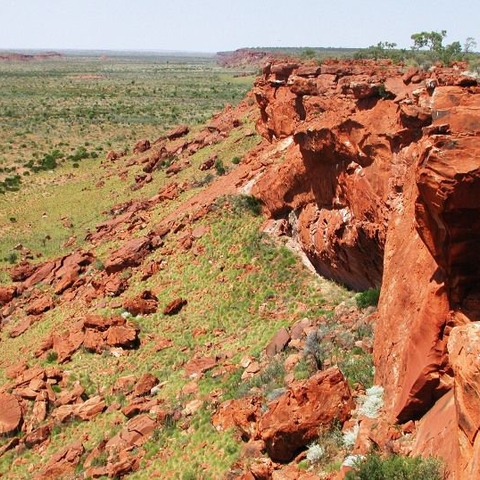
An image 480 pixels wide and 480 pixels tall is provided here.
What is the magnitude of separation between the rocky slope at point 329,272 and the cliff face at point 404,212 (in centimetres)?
4

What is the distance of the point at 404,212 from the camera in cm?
1506

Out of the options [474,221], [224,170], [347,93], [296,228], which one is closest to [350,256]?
[296,228]

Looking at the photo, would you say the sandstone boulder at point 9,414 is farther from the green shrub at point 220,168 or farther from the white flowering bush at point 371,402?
the green shrub at point 220,168

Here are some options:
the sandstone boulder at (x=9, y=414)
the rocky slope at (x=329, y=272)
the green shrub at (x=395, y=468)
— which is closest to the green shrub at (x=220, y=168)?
the rocky slope at (x=329, y=272)

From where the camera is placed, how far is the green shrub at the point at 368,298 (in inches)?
770

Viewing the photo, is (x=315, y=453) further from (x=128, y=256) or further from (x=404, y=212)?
(x=128, y=256)

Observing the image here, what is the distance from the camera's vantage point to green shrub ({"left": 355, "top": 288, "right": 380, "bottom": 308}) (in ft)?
64.2

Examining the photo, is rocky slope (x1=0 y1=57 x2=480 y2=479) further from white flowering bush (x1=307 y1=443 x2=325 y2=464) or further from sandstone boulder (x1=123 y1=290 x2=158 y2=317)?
white flowering bush (x1=307 y1=443 x2=325 y2=464)

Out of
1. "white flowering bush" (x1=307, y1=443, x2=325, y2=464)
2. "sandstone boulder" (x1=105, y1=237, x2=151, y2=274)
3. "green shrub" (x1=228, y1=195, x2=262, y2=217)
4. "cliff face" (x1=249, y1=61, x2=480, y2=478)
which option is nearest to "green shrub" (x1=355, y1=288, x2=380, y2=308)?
"cliff face" (x1=249, y1=61, x2=480, y2=478)

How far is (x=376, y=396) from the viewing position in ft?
44.4

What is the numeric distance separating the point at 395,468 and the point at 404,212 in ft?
23.2

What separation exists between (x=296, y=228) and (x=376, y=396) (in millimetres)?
13326

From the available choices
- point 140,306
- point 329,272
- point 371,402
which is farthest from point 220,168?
point 371,402

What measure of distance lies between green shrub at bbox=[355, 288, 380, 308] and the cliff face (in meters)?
0.92
